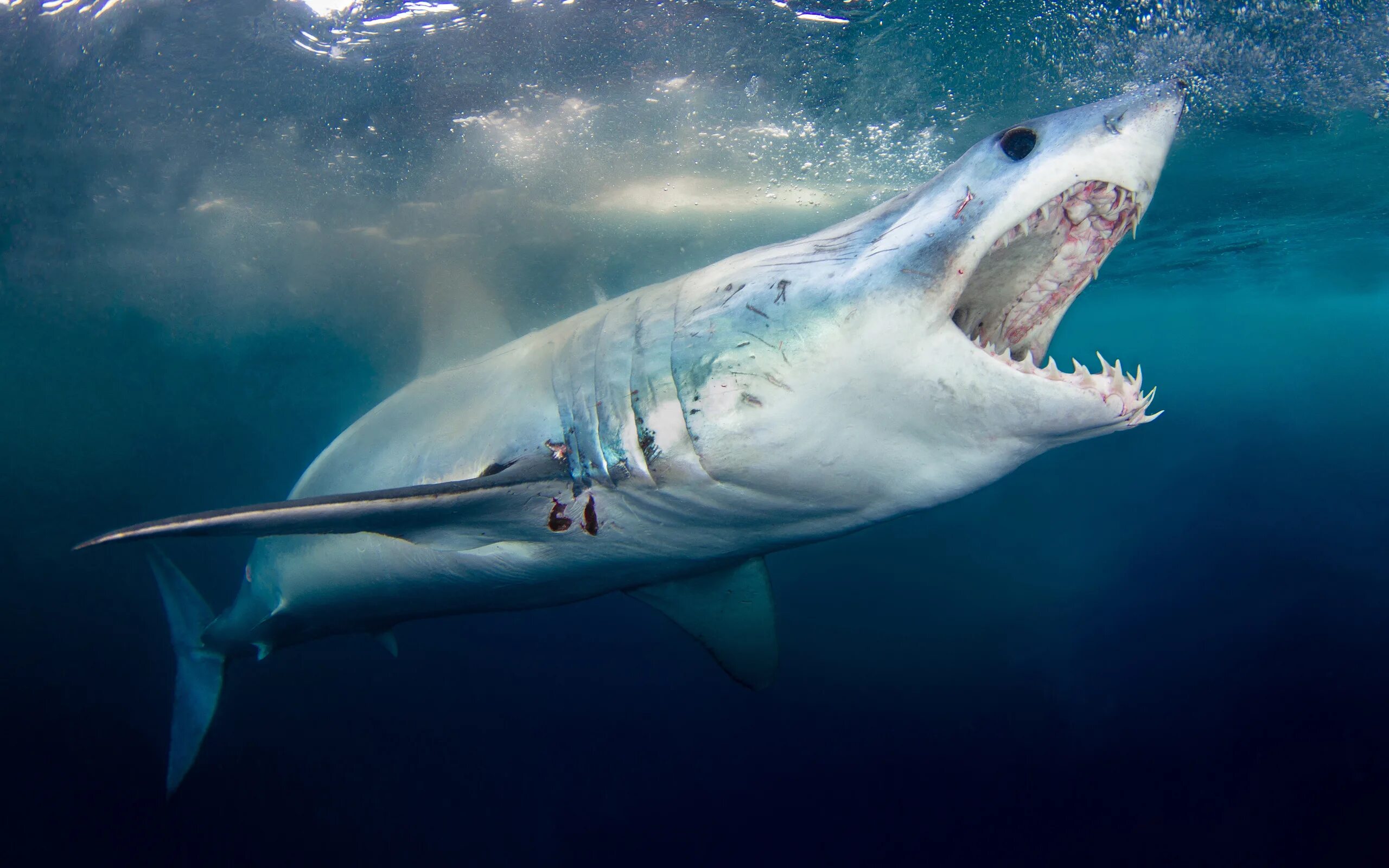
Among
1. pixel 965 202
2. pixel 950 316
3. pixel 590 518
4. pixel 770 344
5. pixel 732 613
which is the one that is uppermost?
pixel 965 202

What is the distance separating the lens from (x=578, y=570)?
288 centimetres

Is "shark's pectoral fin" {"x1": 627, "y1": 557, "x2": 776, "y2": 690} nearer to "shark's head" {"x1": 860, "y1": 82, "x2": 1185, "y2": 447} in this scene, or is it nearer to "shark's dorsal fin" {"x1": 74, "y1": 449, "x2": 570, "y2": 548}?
"shark's dorsal fin" {"x1": 74, "y1": 449, "x2": 570, "y2": 548}

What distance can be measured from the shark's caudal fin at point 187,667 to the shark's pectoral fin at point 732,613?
15.5 feet

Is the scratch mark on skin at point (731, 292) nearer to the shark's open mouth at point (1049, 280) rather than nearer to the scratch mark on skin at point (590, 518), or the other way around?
the shark's open mouth at point (1049, 280)

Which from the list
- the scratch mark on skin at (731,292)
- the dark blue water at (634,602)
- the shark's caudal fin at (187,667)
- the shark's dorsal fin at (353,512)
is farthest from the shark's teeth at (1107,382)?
the shark's caudal fin at (187,667)

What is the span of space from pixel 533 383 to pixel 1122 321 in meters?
48.0

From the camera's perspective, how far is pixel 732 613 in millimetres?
3967

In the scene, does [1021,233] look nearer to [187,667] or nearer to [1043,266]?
[1043,266]

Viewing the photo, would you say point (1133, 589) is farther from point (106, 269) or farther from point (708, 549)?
point (106, 269)

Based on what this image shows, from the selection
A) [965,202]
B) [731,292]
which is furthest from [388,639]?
[965,202]

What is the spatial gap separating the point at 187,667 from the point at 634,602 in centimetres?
1273

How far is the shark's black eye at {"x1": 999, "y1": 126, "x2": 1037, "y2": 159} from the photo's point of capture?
147 cm

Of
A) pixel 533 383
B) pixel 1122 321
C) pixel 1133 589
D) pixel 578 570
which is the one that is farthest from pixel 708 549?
pixel 1122 321

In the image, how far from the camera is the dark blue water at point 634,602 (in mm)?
6633
